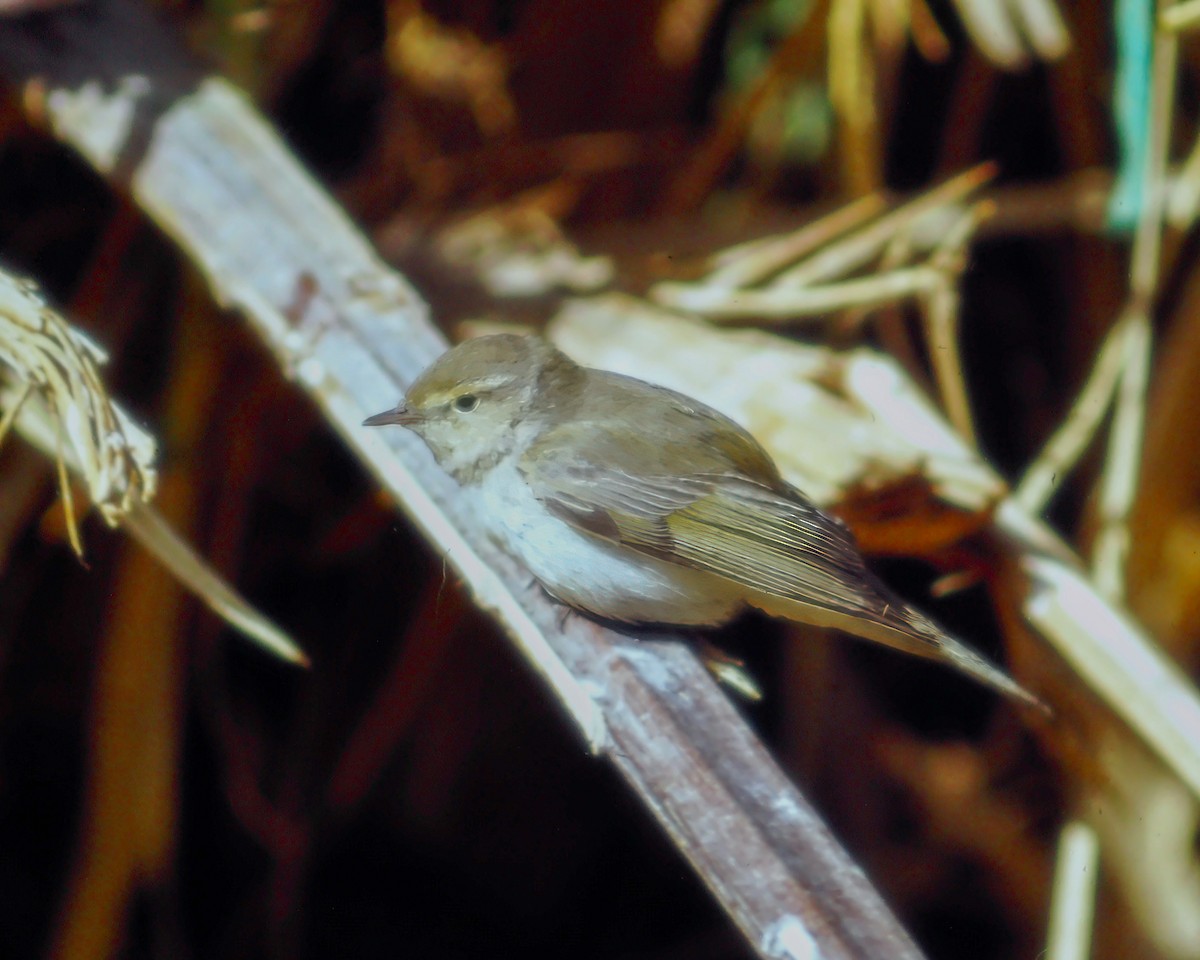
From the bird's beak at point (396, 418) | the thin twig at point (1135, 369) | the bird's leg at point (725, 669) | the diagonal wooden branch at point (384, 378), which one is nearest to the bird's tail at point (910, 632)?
the bird's leg at point (725, 669)

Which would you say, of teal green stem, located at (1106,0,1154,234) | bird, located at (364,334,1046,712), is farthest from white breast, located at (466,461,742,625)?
teal green stem, located at (1106,0,1154,234)

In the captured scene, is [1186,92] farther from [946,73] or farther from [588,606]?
[588,606]

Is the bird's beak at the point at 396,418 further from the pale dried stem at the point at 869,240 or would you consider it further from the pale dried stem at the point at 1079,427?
the pale dried stem at the point at 1079,427

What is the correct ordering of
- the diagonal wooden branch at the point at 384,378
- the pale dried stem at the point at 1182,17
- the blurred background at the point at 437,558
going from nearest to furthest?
A: the diagonal wooden branch at the point at 384,378
the pale dried stem at the point at 1182,17
the blurred background at the point at 437,558

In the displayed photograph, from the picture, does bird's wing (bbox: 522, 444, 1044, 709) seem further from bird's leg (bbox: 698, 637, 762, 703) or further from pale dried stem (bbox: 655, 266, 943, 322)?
pale dried stem (bbox: 655, 266, 943, 322)

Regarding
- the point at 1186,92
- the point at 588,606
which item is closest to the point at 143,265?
the point at 588,606

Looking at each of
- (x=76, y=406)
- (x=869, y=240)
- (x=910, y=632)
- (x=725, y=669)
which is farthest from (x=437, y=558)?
(x=869, y=240)
